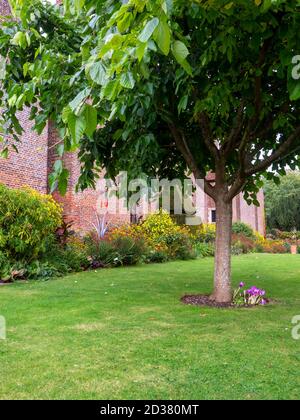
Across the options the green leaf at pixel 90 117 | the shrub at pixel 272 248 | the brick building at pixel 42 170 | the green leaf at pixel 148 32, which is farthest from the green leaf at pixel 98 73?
the shrub at pixel 272 248

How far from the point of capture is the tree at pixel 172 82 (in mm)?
2498

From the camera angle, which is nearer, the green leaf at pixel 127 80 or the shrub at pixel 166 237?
the green leaf at pixel 127 80

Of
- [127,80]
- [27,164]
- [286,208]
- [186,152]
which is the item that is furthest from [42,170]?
[286,208]

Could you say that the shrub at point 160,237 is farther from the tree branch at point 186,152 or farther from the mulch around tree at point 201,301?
the tree branch at point 186,152

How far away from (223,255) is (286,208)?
115ft

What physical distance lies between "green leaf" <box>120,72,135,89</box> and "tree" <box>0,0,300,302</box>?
1cm

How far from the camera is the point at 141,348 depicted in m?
3.88

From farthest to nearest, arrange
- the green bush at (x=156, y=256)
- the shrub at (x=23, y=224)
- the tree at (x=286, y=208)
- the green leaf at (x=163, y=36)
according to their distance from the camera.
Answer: the tree at (x=286, y=208) < the green bush at (x=156, y=256) < the shrub at (x=23, y=224) < the green leaf at (x=163, y=36)

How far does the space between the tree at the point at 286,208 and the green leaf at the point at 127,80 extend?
124ft

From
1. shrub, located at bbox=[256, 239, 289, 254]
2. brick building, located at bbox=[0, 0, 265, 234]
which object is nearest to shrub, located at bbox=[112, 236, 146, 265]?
brick building, located at bbox=[0, 0, 265, 234]

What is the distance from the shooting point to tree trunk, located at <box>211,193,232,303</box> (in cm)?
600

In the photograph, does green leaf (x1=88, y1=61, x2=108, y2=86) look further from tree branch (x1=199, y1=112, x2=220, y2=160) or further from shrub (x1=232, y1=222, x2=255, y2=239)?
shrub (x1=232, y1=222, x2=255, y2=239)

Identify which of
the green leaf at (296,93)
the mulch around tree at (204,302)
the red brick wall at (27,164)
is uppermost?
the red brick wall at (27,164)
